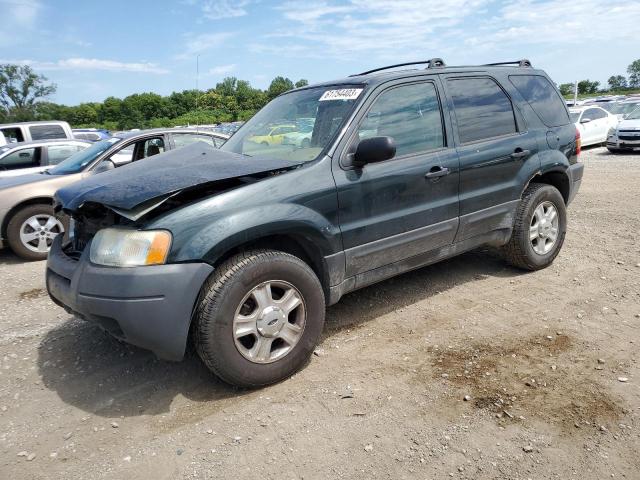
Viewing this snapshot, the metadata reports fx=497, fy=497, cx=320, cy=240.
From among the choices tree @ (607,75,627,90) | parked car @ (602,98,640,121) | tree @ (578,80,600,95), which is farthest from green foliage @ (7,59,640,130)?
parked car @ (602,98,640,121)

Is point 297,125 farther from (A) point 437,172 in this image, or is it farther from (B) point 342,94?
(A) point 437,172

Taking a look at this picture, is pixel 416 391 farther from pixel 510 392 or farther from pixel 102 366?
pixel 102 366

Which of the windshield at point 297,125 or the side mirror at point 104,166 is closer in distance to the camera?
the windshield at point 297,125

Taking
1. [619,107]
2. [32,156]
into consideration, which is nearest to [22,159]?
[32,156]

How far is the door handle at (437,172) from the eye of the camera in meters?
3.76

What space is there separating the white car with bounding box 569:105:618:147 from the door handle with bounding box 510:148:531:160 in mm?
13431

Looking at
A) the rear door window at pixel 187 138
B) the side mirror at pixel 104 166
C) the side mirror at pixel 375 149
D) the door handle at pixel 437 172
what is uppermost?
the rear door window at pixel 187 138

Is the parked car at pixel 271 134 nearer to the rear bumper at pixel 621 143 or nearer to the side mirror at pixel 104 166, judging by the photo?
the side mirror at pixel 104 166

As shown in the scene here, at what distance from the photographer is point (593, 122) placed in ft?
53.4

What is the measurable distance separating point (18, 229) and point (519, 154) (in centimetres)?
598

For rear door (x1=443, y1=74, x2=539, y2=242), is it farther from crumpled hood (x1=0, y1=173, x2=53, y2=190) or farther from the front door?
crumpled hood (x1=0, y1=173, x2=53, y2=190)

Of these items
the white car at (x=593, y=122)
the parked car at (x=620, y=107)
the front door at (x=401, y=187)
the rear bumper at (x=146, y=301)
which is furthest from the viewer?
the parked car at (x=620, y=107)

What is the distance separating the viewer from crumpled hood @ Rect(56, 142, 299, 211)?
9.23 ft

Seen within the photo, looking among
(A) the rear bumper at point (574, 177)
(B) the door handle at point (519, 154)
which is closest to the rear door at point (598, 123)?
(A) the rear bumper at point (574, 177)
